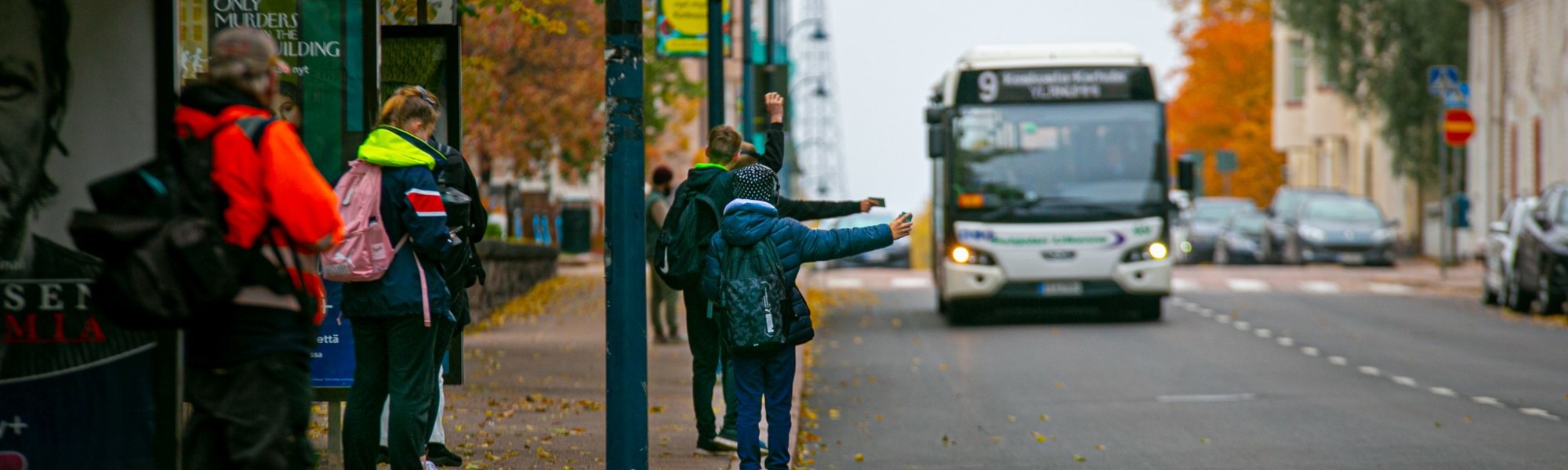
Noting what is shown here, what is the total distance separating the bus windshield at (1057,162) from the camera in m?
21.6

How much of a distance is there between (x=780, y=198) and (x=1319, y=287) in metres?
22.6

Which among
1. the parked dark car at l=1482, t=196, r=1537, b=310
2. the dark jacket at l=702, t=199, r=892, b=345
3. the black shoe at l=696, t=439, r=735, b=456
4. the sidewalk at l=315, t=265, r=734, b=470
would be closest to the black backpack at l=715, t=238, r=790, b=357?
the dark jacket at l=702, t=199, r=892, b=345

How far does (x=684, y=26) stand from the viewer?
18000 mm

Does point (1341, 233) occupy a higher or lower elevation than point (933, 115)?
lower

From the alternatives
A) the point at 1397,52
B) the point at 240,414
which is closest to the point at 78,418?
the point at 240,414

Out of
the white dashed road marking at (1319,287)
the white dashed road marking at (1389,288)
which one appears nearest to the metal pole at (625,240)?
the white dashed road marking at (1389,288)

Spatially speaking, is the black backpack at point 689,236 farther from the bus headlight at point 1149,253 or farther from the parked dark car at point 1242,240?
the parked dark car at point 1242,240

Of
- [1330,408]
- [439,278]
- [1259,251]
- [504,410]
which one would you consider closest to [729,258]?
[439,278]

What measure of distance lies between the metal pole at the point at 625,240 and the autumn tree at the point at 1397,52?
126 feet

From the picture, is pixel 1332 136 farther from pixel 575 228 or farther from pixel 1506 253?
pixel 1506 253

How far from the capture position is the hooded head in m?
8.38

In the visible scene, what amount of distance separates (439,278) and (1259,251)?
123 ft

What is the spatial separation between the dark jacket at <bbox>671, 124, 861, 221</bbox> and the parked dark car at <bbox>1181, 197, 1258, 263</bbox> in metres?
36.3

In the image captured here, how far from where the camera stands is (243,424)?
5723 mm
